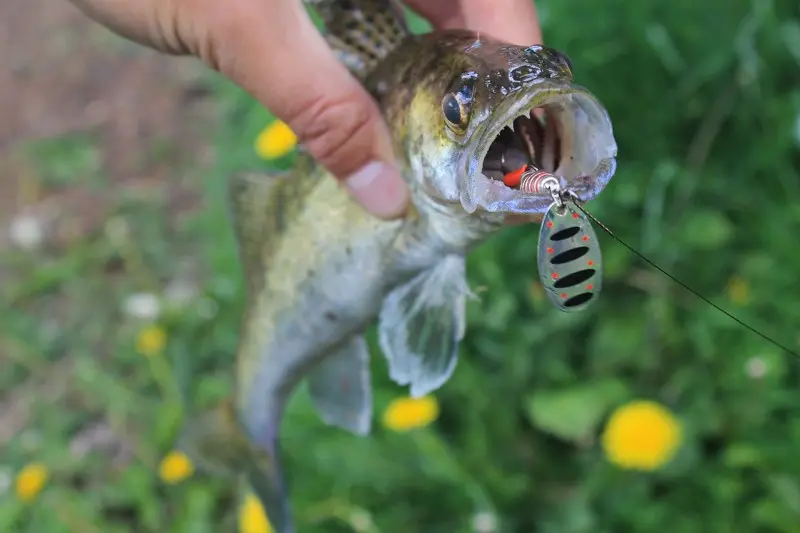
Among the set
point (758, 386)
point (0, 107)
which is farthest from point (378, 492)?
point (0, 107)

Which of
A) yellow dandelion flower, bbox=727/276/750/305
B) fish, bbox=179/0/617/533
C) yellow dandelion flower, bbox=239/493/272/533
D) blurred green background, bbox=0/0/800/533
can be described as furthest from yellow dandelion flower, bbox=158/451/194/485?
yellow dandelion flower, bbox=727/276/750/305

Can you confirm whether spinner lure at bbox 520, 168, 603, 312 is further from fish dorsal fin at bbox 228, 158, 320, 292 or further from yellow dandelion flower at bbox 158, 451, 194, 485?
yellow dandelion flower at bbox 158, 451, 194, 485

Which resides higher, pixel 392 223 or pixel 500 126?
pixel 500 126

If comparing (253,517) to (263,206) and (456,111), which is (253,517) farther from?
(456,111)

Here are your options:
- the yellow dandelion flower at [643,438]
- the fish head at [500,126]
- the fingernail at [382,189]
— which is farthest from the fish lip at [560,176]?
the yellow dandelion flower at [643,438]

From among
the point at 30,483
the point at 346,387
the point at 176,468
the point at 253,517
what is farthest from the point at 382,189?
the point at 30,483

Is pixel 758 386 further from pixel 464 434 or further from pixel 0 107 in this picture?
pixel 0 107
